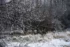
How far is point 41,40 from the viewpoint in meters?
4.58

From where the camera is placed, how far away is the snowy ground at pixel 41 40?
434 cm

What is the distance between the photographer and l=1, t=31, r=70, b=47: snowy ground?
14.3ft

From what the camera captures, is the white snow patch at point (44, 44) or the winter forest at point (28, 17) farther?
the winter forest at point (28, 17)

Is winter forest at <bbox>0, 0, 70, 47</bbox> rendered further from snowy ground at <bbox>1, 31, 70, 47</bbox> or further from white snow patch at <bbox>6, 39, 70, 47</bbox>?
white snow patch at <bbox>6, 39, 70, 47</bbox>

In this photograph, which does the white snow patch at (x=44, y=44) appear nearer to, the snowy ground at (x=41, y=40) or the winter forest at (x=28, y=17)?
the snowy ground at (x=41, y=40)

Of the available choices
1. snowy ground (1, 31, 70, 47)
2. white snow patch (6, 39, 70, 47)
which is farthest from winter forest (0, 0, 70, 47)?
white snow patch (6, 39, 70, 47)

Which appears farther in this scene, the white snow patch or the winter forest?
the winter forest

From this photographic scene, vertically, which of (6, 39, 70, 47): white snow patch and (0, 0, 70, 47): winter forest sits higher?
(0, 0, 70, 47): winter forest

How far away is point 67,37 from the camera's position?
187 inches

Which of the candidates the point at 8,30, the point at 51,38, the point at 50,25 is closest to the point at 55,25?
the point at 50,25

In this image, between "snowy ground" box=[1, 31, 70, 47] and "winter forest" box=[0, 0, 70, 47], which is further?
"winter forest" box=[0, 0, 70, 47]

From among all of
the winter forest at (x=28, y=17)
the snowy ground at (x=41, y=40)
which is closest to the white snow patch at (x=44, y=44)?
the snowy ground at (x=41, y=40)

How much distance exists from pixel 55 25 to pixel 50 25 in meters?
0.13

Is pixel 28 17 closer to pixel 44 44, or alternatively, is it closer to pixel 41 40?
pixel 41 40
